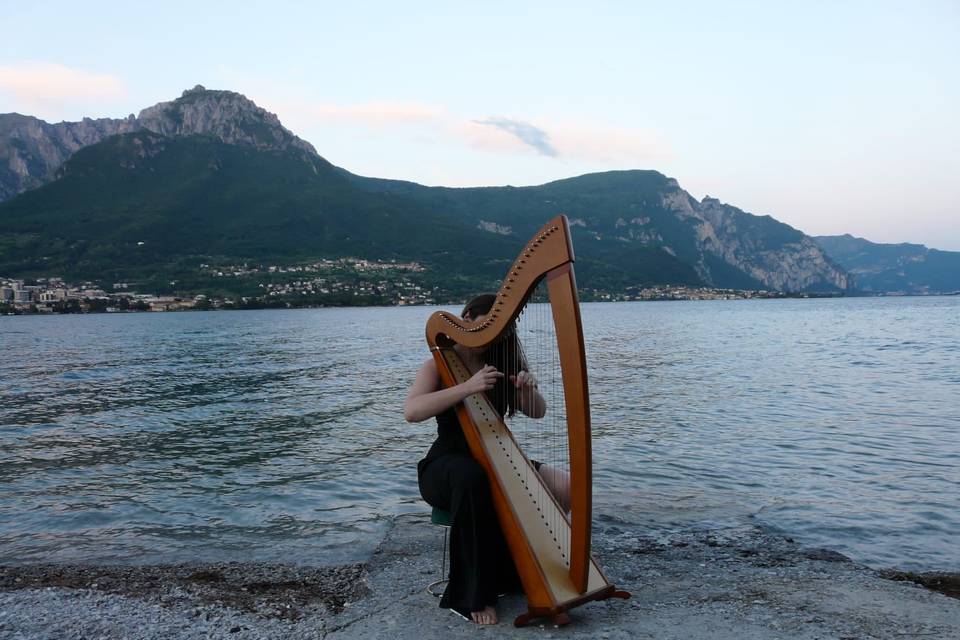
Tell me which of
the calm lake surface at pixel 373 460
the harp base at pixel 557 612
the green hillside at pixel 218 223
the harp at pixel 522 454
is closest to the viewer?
the harp at pixel 522 454

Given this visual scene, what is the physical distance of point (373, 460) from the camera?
30.6ft

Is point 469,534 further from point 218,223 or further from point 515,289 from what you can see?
point 218,223

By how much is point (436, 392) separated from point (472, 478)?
0.50 m

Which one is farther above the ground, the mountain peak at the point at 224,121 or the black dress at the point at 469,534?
the mountain peak at the point at 224,121

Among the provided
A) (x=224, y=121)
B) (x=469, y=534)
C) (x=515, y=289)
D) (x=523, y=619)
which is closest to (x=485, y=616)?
(x=523, y=619)

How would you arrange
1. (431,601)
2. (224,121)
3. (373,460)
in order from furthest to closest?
(224,121)
(373,460)
(431,601)

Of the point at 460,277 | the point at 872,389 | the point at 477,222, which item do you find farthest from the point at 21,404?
the point at 477,222

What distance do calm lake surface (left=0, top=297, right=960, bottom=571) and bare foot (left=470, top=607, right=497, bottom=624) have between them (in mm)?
2016

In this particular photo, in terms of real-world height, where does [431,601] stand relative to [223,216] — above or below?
below

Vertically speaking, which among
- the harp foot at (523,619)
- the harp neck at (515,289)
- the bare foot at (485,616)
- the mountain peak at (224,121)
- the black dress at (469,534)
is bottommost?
the bare foot at (485,616)

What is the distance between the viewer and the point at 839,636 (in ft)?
11.4

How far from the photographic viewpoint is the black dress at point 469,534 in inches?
146

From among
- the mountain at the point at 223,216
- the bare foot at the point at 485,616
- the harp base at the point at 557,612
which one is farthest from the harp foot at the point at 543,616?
the mountain at the point at 223,216

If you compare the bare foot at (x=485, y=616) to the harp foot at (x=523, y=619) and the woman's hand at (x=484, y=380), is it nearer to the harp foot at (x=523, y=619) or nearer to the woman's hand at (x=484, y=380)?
the harp foot at (x=523, y=619)
